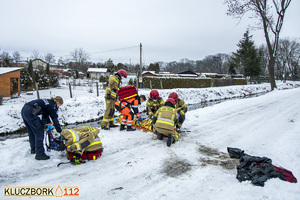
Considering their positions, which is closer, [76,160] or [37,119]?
[76,160]

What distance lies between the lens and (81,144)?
13.3 ft

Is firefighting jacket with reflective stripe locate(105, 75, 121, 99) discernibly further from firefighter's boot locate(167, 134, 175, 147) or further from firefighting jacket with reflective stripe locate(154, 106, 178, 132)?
firefighter's boot locate(167, 134, 175, 147)

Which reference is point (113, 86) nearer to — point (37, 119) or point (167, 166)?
point (37, 119)

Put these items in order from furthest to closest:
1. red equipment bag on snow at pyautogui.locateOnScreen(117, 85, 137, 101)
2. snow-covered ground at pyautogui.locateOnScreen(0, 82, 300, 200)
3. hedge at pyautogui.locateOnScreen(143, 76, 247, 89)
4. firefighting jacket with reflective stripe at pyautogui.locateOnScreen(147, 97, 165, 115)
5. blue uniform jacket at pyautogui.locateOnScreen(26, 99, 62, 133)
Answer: hedge at pyautogui.locateOnScreen(143, 76, 247, 89) → firefighting jacket with reflective stripe at pyautogui.locateOnScreen(147, 97, 165, 115) → red equipment bag on snow at pyautogui.locateOnScreen(117, 85, 137, 101) → blue uniform jacket at pyautogui.locateOnScreen(26, 99, 62, 133) → snow-covered ground at pyautogui.locateOnScreen(0, 82, 300, 200)

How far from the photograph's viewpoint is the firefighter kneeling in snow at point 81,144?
159 inches

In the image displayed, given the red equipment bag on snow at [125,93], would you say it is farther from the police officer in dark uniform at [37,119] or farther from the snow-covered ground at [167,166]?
the police officer in dark uniform at [37,119]

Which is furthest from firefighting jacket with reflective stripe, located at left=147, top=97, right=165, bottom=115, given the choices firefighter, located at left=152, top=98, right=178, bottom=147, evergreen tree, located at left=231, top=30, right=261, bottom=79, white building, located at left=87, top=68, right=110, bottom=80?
white building, located at left=87, top=68, right=110, bottom=80

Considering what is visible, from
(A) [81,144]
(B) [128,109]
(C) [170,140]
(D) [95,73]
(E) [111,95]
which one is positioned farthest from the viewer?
(D) [95,73]

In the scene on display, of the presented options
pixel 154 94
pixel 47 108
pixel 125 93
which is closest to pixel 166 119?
pixel 154 94

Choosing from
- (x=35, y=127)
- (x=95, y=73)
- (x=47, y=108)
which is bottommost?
(x=35, y=127)

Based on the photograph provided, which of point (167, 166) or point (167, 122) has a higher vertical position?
point (167, 122)

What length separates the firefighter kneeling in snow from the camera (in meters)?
4.04

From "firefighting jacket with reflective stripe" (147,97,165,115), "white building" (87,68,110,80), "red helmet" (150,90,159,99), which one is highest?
"white building" (87,68,110,80)

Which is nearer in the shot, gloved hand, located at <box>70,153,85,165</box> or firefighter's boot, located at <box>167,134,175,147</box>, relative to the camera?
gloved hand, located at <box>70,153,85,165</box>
